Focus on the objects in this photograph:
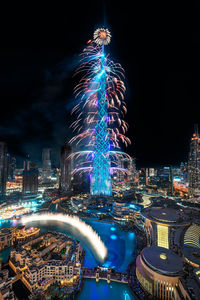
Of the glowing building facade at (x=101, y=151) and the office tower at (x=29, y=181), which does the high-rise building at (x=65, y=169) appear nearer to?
the office tower at (x=29, y=181)

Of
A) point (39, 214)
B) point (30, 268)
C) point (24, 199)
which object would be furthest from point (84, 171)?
point (30, 268)

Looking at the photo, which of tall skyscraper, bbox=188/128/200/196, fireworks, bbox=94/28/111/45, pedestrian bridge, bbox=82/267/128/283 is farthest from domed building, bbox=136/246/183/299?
tall skyscraper, bbox=188/128/200/196

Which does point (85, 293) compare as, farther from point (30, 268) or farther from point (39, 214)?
point (39, 214)

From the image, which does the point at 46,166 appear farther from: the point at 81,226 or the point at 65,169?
the point at 81,226

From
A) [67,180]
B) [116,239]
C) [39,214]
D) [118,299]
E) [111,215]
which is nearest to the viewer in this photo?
[118,299]

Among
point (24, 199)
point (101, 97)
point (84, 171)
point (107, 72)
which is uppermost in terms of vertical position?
point (107, 72)

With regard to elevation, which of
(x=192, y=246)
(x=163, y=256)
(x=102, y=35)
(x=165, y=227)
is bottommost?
(x=192, y=246)

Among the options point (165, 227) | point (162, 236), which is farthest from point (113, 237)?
point (165, 227)
